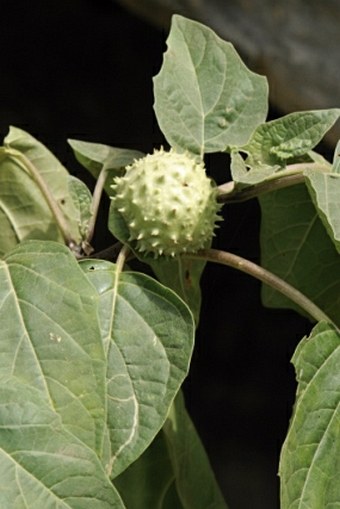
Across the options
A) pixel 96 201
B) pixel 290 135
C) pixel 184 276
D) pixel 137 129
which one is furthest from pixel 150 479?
pixel 137 129

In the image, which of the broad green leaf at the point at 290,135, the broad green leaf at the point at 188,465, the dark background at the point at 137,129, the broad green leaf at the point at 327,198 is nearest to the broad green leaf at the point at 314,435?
the broad green leaf at the point at 327,198

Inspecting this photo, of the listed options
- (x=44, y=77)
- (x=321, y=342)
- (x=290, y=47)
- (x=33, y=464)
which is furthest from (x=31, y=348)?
(x=44, y=77)

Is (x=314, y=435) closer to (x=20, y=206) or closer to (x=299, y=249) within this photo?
(x=299, y=249)

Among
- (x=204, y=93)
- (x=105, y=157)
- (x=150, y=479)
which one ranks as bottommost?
(x=150, y=479)

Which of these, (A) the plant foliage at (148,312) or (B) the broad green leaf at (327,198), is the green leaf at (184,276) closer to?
(A) the plant foliage at (148,312)

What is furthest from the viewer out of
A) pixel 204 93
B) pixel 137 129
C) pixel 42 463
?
pixel 137 129

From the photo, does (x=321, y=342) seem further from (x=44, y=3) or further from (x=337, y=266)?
(x=44, y=3)
